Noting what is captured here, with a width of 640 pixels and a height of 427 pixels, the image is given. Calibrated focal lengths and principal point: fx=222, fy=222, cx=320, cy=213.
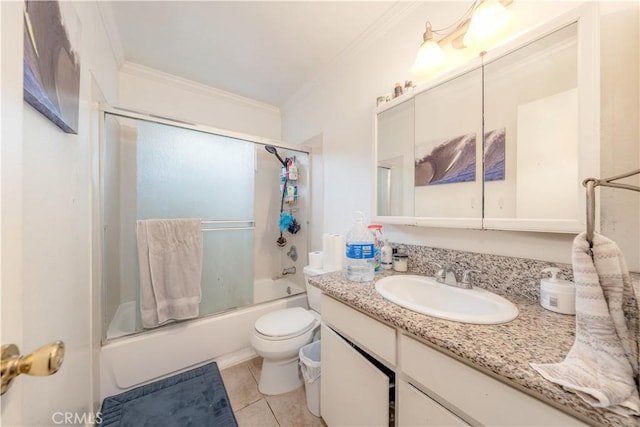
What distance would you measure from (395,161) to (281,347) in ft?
4.39

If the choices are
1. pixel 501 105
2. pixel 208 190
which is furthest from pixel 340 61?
pixel 208 190

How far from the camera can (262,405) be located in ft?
4.41

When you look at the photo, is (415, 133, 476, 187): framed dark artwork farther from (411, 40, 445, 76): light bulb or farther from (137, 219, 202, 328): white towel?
(137, 219, 202, 328): white towel

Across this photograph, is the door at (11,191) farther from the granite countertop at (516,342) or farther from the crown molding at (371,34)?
the crown molding at (371,34)

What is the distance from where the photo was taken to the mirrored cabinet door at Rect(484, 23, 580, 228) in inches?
30.2

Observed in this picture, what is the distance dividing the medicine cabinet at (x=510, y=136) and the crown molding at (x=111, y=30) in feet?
5.91

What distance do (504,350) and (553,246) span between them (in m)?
0.54

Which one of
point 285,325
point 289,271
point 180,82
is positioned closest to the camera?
point 285,325

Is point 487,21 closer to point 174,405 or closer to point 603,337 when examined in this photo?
point 603,337

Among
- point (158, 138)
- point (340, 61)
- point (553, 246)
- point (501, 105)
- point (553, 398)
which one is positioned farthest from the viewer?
point (340, 61)

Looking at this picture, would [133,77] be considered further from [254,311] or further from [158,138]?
[254,311]

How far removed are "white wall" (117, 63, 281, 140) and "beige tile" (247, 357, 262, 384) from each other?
6.43 feet

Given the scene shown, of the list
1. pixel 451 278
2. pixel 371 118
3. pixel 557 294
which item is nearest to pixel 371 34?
pixel 371 118

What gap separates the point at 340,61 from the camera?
5.77ft
